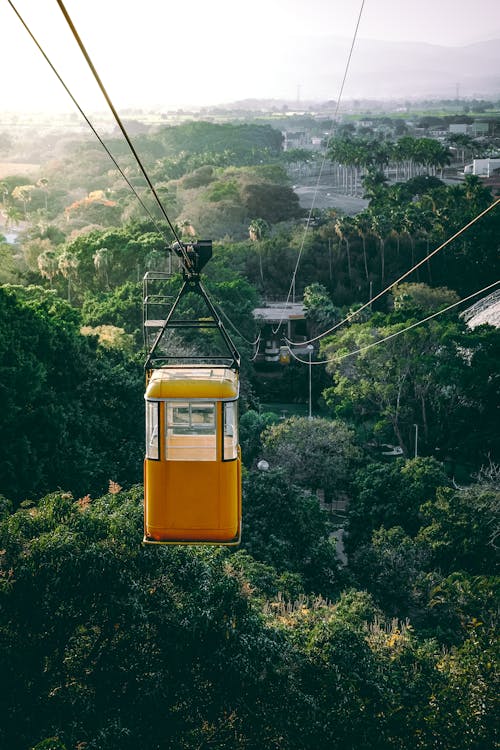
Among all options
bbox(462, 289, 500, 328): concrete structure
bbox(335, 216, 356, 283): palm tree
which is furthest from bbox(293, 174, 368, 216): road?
bbox(462, 289, 500, 328): concrete structure

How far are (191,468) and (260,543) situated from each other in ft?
60.3

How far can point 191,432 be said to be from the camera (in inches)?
528

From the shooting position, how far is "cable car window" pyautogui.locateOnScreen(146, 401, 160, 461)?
43.5 ft

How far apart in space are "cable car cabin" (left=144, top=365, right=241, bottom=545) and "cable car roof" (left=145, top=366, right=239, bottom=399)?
13 millimetres

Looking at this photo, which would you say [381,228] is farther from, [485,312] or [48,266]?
[48,266]

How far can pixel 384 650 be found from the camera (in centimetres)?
2138

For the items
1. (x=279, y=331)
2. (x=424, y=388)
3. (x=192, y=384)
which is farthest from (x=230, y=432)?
(x=279, y=331)

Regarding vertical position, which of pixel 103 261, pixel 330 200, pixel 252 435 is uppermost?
pixel 330 200

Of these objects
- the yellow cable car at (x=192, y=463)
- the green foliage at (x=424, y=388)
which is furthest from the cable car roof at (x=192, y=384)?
the green foliage at (x=424, y=388)

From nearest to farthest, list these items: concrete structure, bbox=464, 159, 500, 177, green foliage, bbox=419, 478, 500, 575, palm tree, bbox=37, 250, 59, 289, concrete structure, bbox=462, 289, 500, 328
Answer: green foliage, bbox=419, 478, 500, 575, concrete structure, bbox=462, 289, 500, 328, palm tree, bbox=37, 250, 59, 289, concrete structure, bbox=464, 159, 500, 177

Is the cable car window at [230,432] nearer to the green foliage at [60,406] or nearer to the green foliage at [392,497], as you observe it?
the green foliage at [60,406]

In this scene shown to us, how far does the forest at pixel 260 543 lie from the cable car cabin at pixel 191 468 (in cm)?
268

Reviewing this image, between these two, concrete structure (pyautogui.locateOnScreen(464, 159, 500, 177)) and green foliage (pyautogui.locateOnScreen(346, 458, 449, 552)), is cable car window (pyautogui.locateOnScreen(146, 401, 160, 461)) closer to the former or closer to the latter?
green foliage (pyautogui.locateOnScreen(346, 458, 449, 552))

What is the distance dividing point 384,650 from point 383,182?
97136 mm
